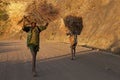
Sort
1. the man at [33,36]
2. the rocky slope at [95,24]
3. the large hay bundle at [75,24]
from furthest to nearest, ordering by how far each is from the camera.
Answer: the rocky slope at [95,24]
the large hay bundle at [75,24]
the man at [33,36]

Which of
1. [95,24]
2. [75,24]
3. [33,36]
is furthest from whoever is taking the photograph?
[95,24]

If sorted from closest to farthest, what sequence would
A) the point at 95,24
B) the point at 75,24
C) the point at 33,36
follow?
the point at 33,36 → the point at 75,24 → the point at 95,24

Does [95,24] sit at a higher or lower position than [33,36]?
higher

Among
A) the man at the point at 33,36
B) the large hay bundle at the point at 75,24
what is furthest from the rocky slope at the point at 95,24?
the man at the point at 33,36

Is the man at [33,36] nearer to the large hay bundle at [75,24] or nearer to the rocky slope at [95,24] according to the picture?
the large hay bundle at [75,24]

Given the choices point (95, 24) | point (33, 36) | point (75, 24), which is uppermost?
point (95, 24)

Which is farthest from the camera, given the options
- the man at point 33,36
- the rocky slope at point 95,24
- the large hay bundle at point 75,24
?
the rocky slope at point 95,24

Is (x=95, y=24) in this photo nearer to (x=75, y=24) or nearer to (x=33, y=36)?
(x=75, y=24)

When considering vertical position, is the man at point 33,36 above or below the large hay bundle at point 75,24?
below

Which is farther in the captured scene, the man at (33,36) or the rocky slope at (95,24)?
the rocky slope at (95,24)

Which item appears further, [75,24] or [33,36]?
[75,24]

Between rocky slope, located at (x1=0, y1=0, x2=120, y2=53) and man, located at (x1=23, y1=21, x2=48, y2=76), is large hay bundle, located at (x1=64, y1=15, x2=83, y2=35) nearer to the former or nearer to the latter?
rocky slope, located at (x1=0, y1=0, x2=120, y2=53)

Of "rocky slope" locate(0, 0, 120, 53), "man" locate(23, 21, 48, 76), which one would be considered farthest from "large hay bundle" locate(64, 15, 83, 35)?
"man" locate(23, 21, 48, 76)

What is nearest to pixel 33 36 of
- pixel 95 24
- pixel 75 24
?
pixel 75 24
